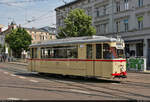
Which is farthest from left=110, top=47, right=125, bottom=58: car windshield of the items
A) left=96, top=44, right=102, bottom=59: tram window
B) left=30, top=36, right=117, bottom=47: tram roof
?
left=96, top=44, right=102, bottom=59: tram window

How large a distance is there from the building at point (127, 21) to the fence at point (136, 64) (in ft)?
10.1

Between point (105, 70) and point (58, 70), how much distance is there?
4.07m

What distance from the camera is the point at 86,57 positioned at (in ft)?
45.3

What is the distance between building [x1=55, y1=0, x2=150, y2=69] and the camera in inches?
1098

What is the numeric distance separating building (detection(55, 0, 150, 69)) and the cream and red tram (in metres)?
14.8

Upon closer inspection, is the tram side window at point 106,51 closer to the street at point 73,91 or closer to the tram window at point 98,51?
the tram window at point 98,51

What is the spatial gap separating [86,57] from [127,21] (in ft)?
61.8

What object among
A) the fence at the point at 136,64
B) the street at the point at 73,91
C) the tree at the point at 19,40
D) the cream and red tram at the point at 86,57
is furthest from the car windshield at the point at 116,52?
the tree at the point at 19,40

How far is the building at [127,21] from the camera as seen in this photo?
2789 centimetres

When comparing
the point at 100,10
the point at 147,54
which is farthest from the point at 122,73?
the point at 100,10

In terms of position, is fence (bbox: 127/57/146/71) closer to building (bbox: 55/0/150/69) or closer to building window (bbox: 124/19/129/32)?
building (bbox: 55/0/150/69)

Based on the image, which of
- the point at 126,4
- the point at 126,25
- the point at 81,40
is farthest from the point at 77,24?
the point at 81,40

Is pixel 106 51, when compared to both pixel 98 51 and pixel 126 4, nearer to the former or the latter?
pixel 98 51

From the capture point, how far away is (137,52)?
96.4 feet
